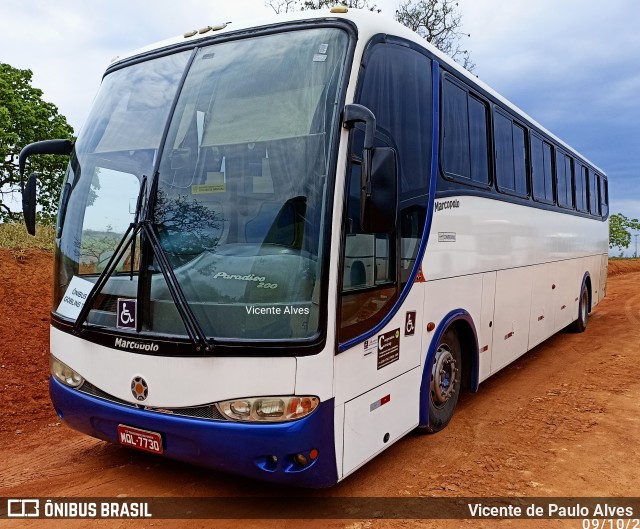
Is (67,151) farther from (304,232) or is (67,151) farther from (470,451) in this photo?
(470,451)

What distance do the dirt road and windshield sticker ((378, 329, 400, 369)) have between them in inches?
38.1

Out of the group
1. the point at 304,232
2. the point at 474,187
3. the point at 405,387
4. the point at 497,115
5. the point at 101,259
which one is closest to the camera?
the point at 304,232

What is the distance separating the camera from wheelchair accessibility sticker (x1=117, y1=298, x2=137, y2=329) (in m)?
3.83

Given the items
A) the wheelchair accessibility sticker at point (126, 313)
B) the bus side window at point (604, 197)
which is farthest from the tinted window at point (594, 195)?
the wheelchair accessibility sticker at point (126, 313)

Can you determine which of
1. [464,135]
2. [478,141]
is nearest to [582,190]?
[478,141]

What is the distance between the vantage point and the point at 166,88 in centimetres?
427

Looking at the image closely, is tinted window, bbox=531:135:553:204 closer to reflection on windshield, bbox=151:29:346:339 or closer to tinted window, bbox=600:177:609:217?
reflection on windshield, bbox=151:29:346:339

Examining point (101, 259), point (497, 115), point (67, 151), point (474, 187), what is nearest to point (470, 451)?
point (474, 187)

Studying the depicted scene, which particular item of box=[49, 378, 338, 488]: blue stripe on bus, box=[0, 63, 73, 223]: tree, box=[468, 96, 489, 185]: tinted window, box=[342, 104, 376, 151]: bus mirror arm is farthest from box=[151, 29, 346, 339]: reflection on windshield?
box=[0, 63, 73, 223]: tree

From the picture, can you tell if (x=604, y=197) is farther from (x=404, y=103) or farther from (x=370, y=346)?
(x=370, y=346)

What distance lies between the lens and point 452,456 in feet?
16.1

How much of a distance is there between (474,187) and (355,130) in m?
2.47

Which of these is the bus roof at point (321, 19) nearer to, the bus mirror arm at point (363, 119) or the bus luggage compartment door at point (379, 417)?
the bus mirror arm at point (363, 119)

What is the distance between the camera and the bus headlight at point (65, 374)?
13.9ft
